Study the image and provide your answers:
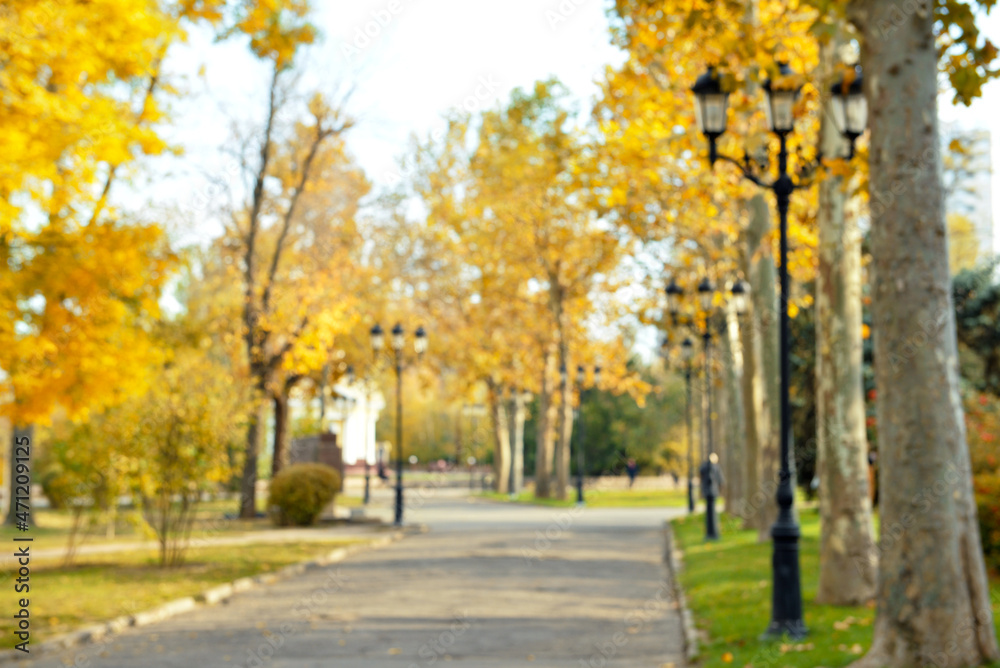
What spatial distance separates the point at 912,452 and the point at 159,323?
11.2m

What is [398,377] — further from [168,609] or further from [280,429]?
[168,609]

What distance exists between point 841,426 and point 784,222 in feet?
7.19

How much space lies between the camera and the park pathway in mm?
8391

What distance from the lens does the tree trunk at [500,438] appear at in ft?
148

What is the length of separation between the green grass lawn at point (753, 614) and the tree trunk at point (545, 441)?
70.8ft

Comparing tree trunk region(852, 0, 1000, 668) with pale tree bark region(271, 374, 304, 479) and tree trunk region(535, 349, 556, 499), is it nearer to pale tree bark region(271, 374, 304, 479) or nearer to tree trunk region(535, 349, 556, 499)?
pale tree bark region(271, 374, 304, 479)

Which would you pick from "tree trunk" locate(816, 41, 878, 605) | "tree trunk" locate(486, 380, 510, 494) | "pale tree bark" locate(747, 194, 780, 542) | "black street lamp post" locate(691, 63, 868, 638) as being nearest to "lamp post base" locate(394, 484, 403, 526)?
"pale tree bark" locate(747, 194, 780, 542)

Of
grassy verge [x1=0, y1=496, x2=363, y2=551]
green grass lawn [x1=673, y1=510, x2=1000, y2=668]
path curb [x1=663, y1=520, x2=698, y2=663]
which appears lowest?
grassy verge [x1=0, y1=496, x2=363, y2=551]

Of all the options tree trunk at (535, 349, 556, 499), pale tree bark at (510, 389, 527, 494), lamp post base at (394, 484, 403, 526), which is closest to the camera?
lamp post base at (394, 484, 403, 526)

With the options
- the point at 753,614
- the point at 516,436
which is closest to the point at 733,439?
the point at 753,614

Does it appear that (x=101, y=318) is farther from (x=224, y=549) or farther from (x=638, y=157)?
(x=638, y=157)

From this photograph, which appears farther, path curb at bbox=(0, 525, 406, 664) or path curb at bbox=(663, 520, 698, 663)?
path curb at bbox=(0, 525, 406, 664)

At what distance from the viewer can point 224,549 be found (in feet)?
58.2

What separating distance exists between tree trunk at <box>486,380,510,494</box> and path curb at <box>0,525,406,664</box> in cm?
2696
